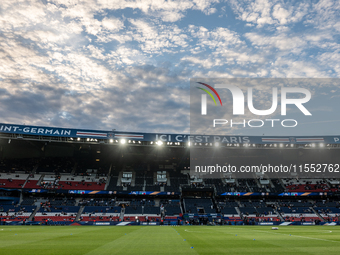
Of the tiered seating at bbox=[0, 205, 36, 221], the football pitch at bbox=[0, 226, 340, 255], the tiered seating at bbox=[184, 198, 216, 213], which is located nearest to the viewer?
the football pitch at bbox=[0, 226, 340, 255]

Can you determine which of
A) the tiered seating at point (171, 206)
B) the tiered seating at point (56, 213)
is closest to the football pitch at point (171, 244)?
the tiered seating at point (56, 213)

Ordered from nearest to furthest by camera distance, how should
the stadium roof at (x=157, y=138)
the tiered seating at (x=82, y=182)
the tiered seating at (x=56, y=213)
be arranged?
the tiered seating at (x=56, y=213)
the stadium roof at (x=157, y=138)
the tiered seating at (x=82, y=182)

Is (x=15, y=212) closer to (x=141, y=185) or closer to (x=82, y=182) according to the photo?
(x=82, y=182)

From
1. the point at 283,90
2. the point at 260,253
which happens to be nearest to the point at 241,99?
the point at 283,90

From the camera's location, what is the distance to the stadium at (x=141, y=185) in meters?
47.9

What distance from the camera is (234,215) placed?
5106cm

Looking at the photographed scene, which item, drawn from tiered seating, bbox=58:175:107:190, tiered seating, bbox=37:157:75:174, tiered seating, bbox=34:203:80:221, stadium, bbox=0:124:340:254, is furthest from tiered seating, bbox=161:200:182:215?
tiered seating, bbox=37:157:75:174

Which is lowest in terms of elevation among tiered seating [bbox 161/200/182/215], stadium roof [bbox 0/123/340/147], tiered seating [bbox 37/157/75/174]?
tiered seating [bbox 161/200/182/215]

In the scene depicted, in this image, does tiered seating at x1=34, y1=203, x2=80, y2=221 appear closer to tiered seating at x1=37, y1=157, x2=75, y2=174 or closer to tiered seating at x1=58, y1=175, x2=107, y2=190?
tiered seating at x1=58, y1=175, x2=107, y2=190

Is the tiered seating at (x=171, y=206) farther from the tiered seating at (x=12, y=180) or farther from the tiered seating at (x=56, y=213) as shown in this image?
the tiered seating at (x=12, y=180)

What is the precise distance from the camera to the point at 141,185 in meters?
58.8

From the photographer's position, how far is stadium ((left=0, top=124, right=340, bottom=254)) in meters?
47.9

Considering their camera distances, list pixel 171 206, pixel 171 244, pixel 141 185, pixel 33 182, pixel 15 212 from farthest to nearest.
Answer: pixel 141 185 → pixel 33 182 → pixel 171 206 → pixel 15 212 → pixel 171 244

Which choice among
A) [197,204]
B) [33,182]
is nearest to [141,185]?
[197,204]
